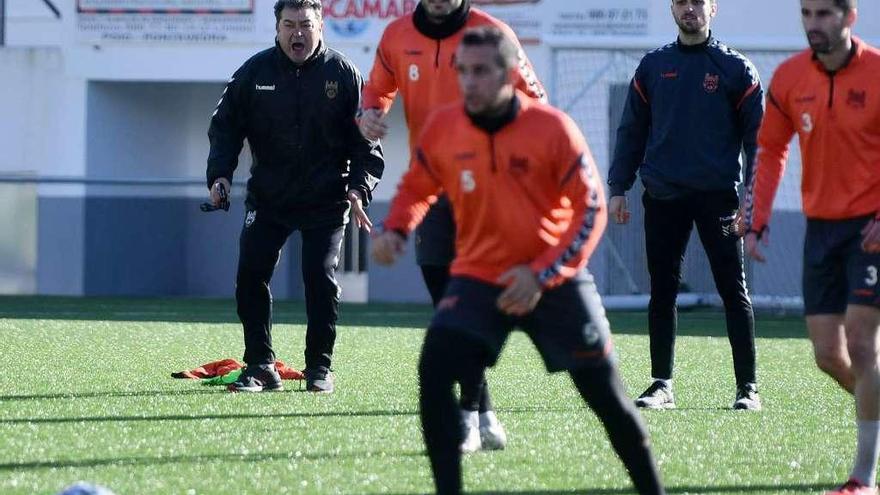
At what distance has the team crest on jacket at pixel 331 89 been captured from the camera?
9766 millimetres

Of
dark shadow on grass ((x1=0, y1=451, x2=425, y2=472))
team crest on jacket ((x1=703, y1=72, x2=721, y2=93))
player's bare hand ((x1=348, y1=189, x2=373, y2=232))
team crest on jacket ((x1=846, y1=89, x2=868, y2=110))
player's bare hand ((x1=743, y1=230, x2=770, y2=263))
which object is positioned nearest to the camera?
team crest on jacket ((x1=846, y1=89, x2=868, y2=110))

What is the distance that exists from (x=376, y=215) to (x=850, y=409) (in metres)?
14.9

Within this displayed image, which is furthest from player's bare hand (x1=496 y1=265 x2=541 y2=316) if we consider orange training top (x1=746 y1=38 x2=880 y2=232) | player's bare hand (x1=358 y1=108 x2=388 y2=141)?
player's bare hand (x1=358 y1=108 x2=388 y2=141)

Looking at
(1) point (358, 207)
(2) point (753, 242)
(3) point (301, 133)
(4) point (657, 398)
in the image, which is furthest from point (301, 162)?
(2) point (753, 242)

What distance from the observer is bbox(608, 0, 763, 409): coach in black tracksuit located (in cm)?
912

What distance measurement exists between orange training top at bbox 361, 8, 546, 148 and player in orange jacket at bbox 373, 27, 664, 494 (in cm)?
182

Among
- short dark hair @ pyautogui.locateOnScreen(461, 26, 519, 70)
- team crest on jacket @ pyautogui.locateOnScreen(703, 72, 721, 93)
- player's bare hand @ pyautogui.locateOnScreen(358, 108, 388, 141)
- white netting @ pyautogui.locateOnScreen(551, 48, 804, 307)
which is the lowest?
white netting @ pyautogui.locateOnScreen(551, 48, 804, 307)

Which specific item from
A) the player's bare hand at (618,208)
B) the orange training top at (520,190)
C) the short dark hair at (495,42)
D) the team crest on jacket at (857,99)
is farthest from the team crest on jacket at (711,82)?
the short dark hair at (495,42)

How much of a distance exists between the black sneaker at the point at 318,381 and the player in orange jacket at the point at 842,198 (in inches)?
149

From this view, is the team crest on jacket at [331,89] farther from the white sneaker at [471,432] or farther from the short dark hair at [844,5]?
the short dark hair at [844,5]

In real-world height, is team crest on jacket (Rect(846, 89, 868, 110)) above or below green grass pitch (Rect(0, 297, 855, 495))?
above

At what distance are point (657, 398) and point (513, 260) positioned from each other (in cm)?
387

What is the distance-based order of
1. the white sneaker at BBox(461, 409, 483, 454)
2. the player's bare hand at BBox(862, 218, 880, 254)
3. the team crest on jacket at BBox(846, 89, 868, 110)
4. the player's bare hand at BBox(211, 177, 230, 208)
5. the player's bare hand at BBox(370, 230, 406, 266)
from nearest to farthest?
the player's bare hand at BBox(370, 230, 406, 266)
the player's bare hand at BBox(862, 218, 880, 254)
the team crest on jacket at BBox(846, 89, 868, 110)
the white sneaker at BBox(461, 409, 483, 454)
the player's bare hand at BBox(211, 177, 230, 208)

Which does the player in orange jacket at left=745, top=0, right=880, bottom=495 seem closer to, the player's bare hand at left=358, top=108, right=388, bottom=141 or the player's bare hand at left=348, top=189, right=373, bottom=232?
the player's bare hand at left=358, top=108, right=388, bottom=141
